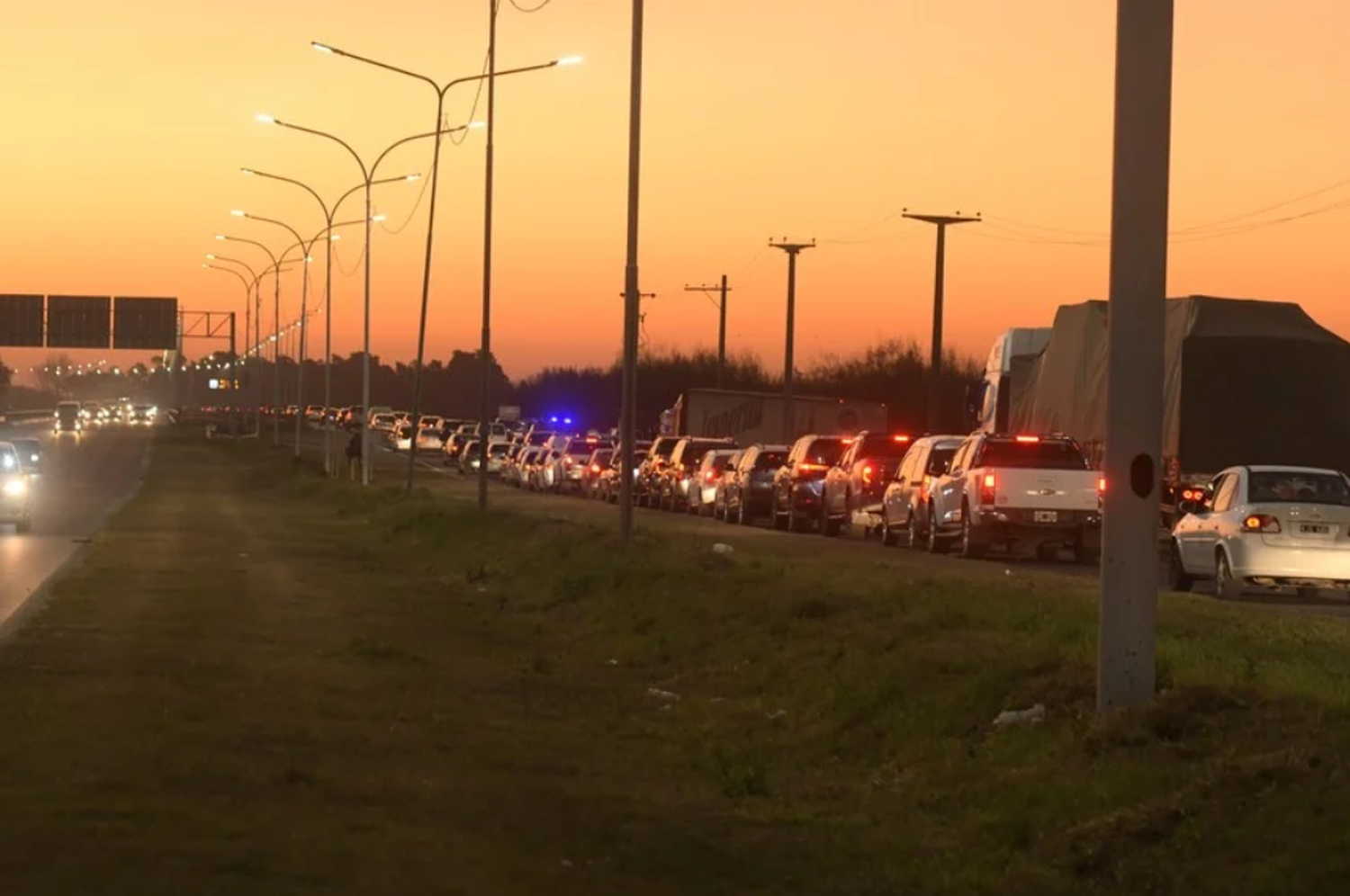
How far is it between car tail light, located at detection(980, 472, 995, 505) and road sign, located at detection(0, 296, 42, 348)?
75.9 m

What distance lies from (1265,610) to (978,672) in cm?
717

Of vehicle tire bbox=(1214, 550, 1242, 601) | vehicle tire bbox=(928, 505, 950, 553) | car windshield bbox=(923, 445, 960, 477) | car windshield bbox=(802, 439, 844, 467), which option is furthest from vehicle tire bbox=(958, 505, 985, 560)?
car windshield bbox=(802, 439, 844, 467)

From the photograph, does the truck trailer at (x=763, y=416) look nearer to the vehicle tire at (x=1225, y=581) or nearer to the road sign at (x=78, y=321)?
the road sign at (x=78, y=321)

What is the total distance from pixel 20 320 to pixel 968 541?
7608 centimetres

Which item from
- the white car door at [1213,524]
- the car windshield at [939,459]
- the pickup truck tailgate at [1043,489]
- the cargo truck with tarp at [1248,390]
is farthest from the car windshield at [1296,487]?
the car windshield at [939,459]

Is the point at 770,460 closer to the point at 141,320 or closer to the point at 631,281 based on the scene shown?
the point at 631,281

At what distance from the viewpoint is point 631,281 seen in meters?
30.0

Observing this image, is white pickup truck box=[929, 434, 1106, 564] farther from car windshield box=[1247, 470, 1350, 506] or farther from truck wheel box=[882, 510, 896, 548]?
car windshield box=[1247, 470, 1350, 506]

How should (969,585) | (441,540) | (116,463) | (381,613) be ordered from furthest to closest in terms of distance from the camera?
(116,463), (441,540), (381,613), (969,585)

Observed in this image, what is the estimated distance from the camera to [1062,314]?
39.2m

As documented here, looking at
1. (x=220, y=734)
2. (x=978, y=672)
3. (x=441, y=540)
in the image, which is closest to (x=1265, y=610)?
(x=978, y=672)

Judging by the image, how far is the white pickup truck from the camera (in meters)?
31.6

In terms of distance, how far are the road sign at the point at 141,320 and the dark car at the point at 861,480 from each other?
6629 cm

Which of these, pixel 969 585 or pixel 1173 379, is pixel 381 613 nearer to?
pixel 969 585
